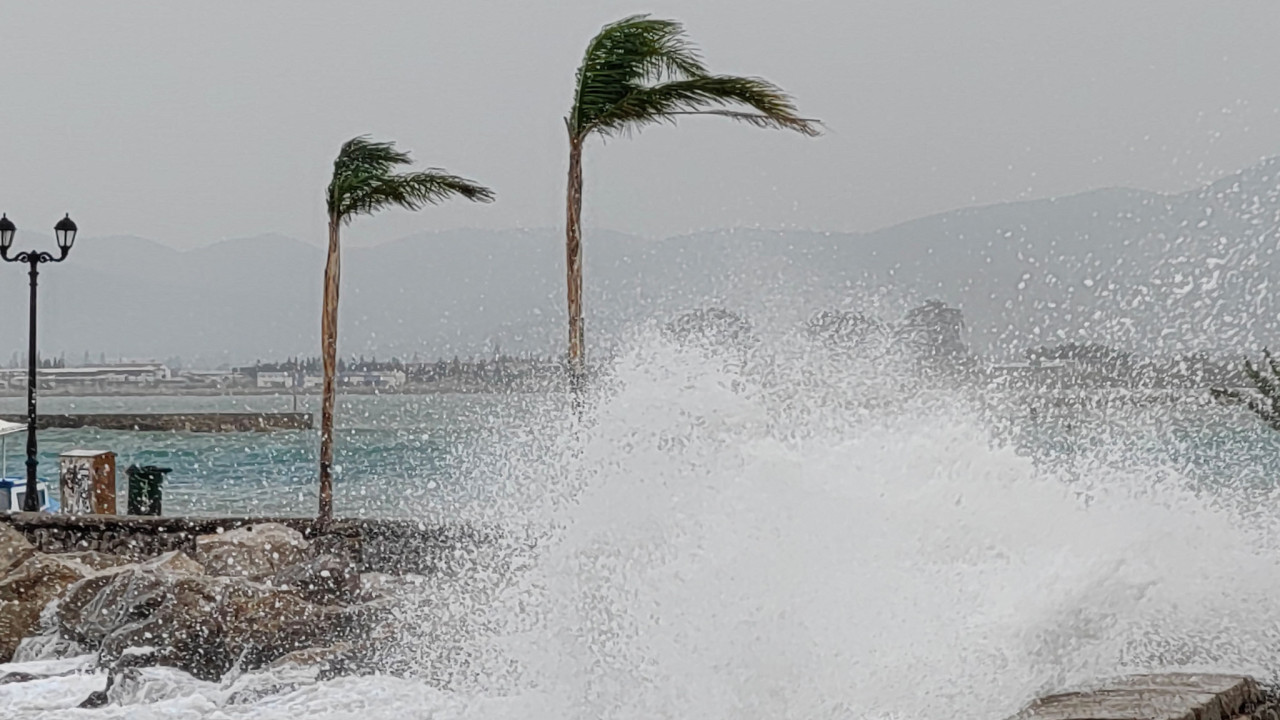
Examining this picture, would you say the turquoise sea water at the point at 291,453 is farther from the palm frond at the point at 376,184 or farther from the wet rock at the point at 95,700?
the wet rock at the point at 95,700

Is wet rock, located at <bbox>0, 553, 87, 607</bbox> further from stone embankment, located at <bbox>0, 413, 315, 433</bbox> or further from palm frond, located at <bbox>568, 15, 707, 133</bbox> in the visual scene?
stone embankment, located at <bbox>0, 413, 315, 433</bbox>

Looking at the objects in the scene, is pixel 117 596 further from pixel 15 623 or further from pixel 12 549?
pixel 12 549

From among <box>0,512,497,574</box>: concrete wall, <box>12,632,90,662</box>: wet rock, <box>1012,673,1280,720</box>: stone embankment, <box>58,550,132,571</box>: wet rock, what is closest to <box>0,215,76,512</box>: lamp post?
<box>0,512,497,574</box>: concrete wall

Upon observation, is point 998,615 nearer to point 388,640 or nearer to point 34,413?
point 388,640

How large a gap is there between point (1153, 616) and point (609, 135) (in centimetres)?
856

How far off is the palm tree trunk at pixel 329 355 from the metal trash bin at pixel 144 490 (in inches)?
123

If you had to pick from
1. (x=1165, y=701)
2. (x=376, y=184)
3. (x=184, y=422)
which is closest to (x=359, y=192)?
(x=376, y=184)

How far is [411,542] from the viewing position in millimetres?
11930

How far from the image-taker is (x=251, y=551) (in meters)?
11.5

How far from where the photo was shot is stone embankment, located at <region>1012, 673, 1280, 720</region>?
13.4 feet

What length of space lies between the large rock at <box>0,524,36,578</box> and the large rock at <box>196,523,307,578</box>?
1370mm

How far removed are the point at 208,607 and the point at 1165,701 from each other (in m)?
7.12

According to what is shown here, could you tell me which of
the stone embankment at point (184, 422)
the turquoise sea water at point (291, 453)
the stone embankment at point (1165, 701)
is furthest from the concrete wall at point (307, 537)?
the stone embankment at point (184, 422)

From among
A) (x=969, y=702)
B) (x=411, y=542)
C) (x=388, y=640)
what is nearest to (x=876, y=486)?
(x=969, y=702)
